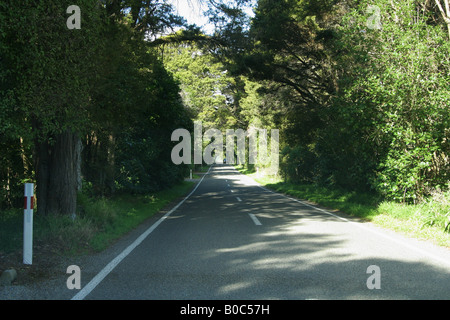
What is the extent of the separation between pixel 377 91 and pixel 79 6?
8086 mm

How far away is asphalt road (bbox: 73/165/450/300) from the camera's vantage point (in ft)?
15.3

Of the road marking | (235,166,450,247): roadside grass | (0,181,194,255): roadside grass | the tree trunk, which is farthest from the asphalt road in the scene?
the tree trunk

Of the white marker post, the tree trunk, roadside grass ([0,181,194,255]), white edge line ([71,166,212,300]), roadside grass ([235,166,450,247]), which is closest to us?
white edge line ([71,166,212,300])

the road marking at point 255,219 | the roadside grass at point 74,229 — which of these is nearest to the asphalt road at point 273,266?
the road marking at point 255,219

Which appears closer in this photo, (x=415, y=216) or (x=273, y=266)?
(x=273, y=266)

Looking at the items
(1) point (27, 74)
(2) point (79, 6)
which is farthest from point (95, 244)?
(2) point (79, 6)

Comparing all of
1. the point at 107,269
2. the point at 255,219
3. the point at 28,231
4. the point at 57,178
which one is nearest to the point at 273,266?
the point at 107,269

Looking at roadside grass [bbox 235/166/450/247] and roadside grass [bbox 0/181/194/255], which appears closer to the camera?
roadside grass [bbox 0/181/194/255]

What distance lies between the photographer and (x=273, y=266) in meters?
5.86

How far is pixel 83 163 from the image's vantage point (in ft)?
51.9

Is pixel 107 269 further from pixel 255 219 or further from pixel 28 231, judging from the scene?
pixel 255 219

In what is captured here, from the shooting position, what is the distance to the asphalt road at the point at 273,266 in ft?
15.3

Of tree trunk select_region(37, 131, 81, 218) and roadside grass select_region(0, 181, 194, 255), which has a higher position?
tree trunk select_region(37, 131, 81, 218)

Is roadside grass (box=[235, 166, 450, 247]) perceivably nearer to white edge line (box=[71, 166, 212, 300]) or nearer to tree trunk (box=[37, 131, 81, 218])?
white edge line (box=[71, 166, 212, 300])
